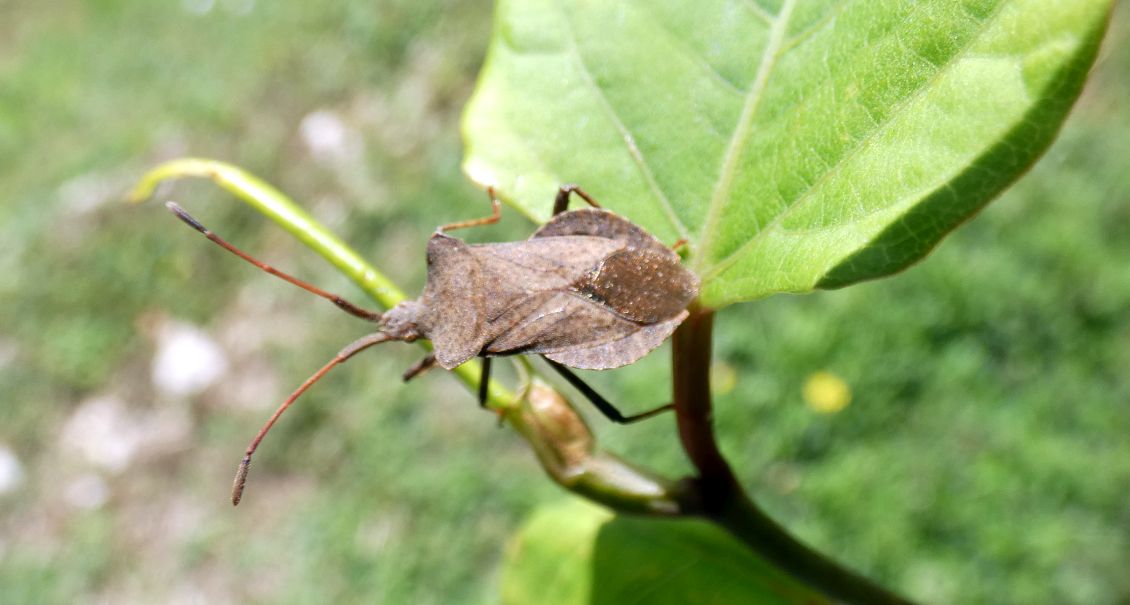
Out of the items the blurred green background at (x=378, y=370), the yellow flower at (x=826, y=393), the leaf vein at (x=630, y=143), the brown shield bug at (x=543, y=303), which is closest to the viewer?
the leaf vein at (x=630, y=143)

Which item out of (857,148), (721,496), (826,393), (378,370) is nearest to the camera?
(857,148)

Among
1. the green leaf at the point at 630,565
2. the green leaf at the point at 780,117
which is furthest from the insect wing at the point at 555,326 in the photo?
the green leaf at the point at 780,117

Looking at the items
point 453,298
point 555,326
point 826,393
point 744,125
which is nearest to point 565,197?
point 744,125

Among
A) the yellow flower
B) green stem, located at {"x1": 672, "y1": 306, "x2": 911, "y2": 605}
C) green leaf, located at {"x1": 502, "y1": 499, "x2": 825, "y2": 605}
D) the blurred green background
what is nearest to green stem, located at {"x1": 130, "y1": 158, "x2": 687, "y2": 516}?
green stem, located at {"x1": 672, "y1": 306, "x2": 911, "y2": 605}

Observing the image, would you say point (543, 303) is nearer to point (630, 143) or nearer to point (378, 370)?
point (630, 143)

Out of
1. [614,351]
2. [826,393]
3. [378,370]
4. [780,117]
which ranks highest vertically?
[780,117]

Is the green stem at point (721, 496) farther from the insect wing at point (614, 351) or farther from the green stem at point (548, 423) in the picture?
the insect wing at point (614, 351)
